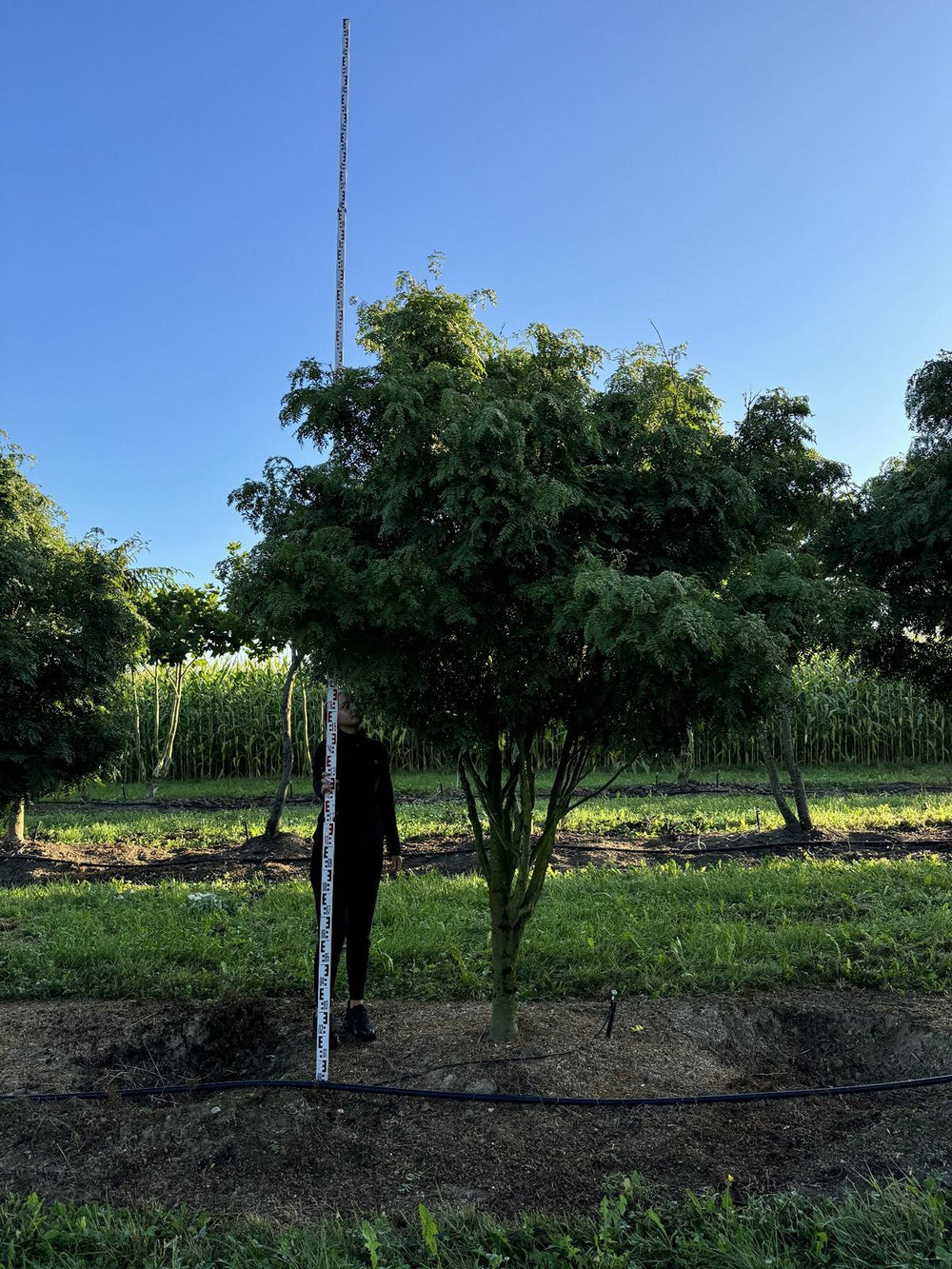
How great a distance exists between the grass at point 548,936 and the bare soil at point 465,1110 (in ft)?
0.93

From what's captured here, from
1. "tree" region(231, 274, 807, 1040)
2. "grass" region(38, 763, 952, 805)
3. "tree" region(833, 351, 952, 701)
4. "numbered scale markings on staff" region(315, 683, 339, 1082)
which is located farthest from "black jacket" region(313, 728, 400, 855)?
"grass" region(38, 763, 952, 805)

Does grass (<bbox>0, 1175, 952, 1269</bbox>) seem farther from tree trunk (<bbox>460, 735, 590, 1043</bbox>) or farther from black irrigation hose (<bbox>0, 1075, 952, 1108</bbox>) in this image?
tree trunk (<bbox>460, 735, 590, 1043</bbox>)

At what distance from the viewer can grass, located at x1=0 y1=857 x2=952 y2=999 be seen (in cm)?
580

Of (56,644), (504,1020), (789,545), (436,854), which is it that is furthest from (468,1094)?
(56,644)

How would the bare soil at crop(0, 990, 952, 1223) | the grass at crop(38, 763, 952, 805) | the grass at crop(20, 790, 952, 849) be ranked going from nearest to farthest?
the bare soil at crop(0, 990, 952, 1223) → the grass at crop(20, 790, 952, 849) → the grass at crop(38, 763, 952, 805)

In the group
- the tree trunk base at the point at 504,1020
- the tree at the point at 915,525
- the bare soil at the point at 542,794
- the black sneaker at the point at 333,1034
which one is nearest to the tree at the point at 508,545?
the tree trunk base at the point at 504,1020

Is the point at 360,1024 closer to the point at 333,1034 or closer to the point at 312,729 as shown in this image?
the point at 333,1034

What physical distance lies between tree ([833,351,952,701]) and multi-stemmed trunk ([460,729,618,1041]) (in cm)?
386

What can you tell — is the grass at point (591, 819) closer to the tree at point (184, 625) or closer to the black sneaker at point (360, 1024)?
the tree at point (184, 625)

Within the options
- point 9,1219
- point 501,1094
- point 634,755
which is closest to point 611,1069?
point 501,1094

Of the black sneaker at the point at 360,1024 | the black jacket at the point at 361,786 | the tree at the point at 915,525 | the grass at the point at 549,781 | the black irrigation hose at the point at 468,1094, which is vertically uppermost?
the tree at the point at 915,525

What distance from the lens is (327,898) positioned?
176 inches

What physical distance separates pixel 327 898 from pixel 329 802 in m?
0.48

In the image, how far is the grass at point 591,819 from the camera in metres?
11.2
